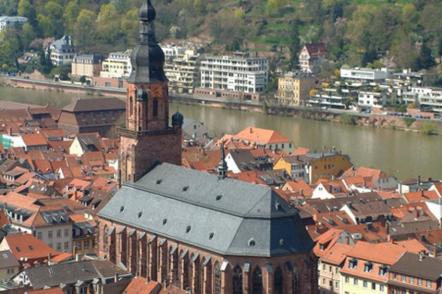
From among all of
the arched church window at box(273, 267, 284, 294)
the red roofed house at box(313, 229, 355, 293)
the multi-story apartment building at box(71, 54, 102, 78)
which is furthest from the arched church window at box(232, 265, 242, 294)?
the multi-story apartment building at box(71, 54, 102, 78)

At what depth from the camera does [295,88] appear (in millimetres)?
97812

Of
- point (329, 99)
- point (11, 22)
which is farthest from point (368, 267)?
point (11, 22)

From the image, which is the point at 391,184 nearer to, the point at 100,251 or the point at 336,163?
the point at 336,163

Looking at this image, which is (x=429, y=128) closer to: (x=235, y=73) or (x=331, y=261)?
(x=235, y=73)

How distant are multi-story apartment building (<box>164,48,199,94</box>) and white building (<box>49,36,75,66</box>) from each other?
1187 centimetres

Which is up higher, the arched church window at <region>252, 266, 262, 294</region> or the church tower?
the church tower

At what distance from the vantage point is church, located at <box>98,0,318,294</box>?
35062 mm

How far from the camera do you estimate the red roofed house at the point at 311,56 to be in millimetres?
107375

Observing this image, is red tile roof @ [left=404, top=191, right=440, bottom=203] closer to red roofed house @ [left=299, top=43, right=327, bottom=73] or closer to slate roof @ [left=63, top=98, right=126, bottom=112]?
slate roof @ [left=63, top=98, right=126, bottom=112]

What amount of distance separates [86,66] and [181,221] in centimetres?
7827

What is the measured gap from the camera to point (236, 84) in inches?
4085

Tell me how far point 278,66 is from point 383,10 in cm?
1056

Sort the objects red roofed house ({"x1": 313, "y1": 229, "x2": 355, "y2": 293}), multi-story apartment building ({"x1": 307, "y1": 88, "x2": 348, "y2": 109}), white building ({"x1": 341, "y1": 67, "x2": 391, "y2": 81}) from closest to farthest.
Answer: red roofed house ({"x1": 313, "y1": 229, "x2": 355, "y2": 293}) → multi-story apartment building ({"x1": 307, "y1": 88, "x2": 348, "y2": 109}) → white building ({"x1": 341, "y1": 67, "x2": 391, "y2": 81})

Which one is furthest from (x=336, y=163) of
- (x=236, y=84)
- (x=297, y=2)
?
(x=297, y=2)
